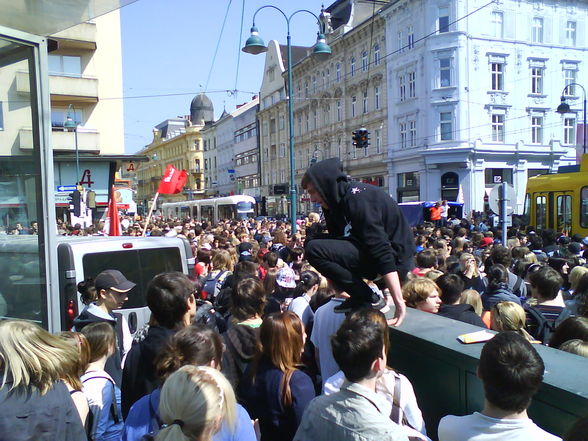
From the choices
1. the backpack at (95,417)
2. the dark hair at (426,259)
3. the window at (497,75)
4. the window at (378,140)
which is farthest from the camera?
the window at (378,140)

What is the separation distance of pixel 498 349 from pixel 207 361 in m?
1.59

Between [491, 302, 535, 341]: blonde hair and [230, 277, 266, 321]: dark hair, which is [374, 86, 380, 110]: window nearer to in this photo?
[491, 302, 535, 341]: blonde hair

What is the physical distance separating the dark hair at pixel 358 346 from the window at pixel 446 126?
38603 mm

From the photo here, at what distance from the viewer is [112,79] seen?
3056 cm

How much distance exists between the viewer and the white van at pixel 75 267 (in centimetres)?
451

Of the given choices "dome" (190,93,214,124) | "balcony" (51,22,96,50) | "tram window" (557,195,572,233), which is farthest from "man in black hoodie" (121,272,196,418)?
"dome" (190,93,214,124)

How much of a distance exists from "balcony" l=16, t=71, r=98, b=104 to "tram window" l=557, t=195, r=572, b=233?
23.0 metres

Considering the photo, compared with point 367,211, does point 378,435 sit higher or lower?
lower

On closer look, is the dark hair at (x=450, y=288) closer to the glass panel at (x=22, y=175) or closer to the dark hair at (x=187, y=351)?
the dark hair at (x=187, y=351)

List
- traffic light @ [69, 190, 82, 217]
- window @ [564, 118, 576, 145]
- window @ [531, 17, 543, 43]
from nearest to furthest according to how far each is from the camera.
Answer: traffic light @ [69, 190, 82, 217]
window @ [531, 17, 543, 43]
window @ [564, 118, 576, 145]

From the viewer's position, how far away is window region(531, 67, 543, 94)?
40888mm

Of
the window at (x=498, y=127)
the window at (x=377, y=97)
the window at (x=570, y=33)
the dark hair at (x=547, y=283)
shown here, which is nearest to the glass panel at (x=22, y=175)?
the dark hair at (x=547, y=283)

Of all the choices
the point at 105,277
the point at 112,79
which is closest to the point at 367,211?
the point at 105,277

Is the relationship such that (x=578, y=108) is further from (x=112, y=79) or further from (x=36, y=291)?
(x=36, y=291)
